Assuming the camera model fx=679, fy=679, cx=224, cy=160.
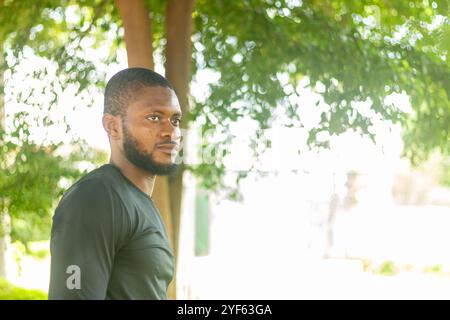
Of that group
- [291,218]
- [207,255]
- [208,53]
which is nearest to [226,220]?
[207,255]

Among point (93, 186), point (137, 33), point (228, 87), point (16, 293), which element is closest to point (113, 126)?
point (93, 186)

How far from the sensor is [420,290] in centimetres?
553

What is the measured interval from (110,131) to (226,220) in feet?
16.7

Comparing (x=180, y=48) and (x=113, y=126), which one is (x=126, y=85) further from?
(x=180, y=48)

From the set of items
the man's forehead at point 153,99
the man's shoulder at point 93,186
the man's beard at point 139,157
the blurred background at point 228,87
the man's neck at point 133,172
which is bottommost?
the man's shoulder at point 93,186

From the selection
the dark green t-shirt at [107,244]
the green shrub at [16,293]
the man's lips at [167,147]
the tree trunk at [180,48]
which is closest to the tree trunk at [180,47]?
the tree trunk at [180,48]

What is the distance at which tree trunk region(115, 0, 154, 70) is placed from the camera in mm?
2873

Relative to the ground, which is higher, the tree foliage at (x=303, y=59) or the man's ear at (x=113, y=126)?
the tree foliage at (x=303, y=59)

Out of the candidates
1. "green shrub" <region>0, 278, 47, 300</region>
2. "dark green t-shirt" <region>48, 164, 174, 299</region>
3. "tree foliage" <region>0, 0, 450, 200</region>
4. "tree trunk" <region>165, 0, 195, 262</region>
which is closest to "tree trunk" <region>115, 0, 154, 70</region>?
"tree trunk" <region>165, 0, 195, 262</region>

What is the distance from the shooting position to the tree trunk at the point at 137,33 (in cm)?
287

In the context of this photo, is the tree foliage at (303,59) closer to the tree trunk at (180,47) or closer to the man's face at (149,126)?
the tree trunk at (180,47)

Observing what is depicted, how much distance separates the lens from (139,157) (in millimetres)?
1206

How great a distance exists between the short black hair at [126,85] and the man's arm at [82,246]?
25cm

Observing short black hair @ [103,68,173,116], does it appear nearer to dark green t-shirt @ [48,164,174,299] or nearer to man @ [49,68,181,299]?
man @ [49,68,181,299]
